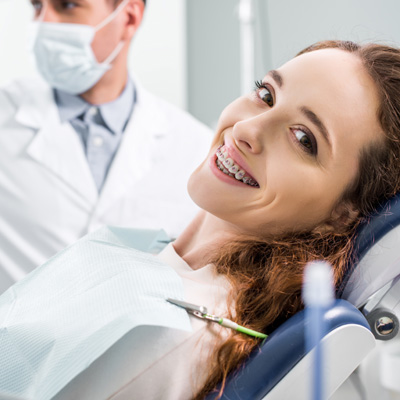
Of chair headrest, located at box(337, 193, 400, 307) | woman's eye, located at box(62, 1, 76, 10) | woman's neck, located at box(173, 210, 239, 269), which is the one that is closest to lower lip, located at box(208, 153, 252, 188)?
woman's neck, located at box(173, 210, 239, 269)

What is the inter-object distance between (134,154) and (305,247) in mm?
1210

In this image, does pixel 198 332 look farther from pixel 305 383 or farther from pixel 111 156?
pixel 111 156

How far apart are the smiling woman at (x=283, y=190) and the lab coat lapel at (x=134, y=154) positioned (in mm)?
903

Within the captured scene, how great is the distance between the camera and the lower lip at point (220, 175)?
1070mm

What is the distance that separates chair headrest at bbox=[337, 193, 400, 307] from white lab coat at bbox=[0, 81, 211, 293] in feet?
3.71

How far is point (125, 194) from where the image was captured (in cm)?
207

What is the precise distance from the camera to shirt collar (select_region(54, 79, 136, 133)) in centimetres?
216

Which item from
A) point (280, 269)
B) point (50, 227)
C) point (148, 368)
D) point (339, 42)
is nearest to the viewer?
point (148, 368)

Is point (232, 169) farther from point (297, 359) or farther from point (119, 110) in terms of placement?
point (119, 110)

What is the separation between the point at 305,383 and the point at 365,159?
0.44m

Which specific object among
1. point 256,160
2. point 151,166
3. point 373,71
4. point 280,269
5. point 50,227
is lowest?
point 50,227

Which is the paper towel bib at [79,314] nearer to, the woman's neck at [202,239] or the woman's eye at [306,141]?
the woman's neck at [202,239]

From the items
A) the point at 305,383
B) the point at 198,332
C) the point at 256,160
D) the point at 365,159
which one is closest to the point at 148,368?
the point at 198,332

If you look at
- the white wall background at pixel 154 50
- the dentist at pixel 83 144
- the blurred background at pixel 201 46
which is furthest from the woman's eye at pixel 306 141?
the white wall background at pixel 154 50
